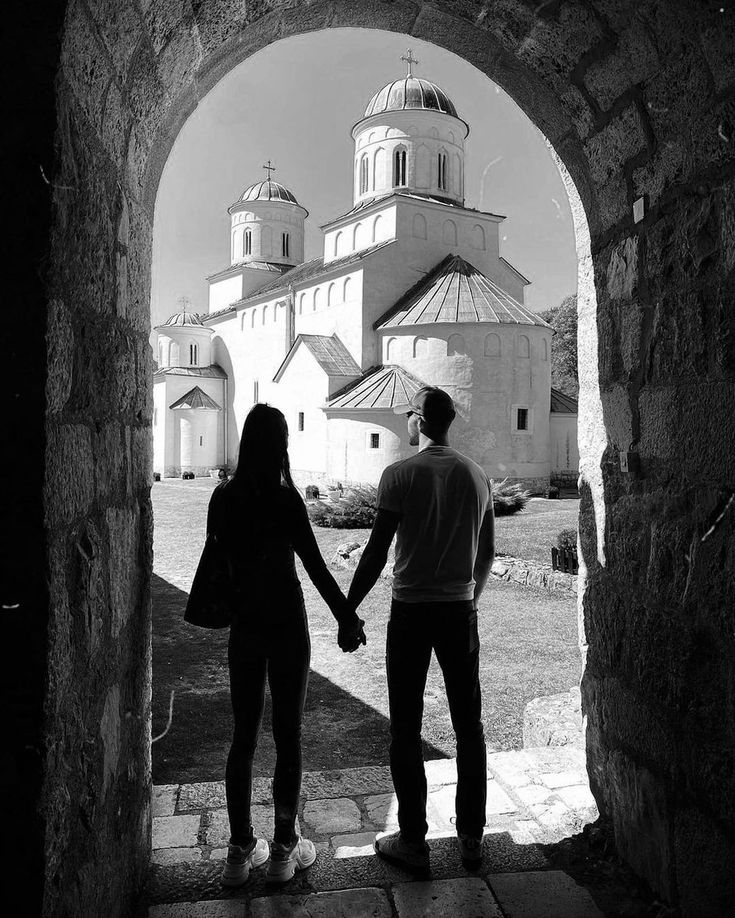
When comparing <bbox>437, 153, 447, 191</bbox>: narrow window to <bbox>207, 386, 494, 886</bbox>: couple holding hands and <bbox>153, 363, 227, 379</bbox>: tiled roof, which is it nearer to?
<bbox>153, 363, 227, 379</bbox>: tiled roof

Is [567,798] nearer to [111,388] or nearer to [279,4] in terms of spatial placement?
[111,388]

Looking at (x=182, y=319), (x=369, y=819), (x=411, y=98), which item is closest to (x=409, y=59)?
(x=411, y=98)

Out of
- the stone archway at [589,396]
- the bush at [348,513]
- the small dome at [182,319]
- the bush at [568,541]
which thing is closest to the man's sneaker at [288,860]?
the stone archway at [589,396]

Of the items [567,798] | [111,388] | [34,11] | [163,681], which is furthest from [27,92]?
[163,681]

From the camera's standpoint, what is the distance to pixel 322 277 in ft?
83.5

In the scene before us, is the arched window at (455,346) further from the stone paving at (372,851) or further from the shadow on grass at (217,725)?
the stone paving at (372,851)

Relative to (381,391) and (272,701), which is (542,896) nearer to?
(272,701)

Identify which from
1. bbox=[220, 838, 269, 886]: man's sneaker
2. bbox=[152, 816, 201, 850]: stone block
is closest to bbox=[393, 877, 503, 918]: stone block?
bbox=[220, 838, 269, 886]: man's sneaker

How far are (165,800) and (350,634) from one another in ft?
4.30

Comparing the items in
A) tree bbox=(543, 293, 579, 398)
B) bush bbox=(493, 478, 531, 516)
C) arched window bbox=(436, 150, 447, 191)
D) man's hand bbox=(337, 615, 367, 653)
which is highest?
arched window bbox=(436, 150, 447, 191)

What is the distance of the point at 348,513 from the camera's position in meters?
15.3

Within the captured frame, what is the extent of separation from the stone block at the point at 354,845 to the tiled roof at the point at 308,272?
72.2ft

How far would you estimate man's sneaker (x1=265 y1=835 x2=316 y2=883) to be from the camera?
2322 mm

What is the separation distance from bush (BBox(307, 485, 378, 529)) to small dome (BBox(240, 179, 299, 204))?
2546 centimetres
